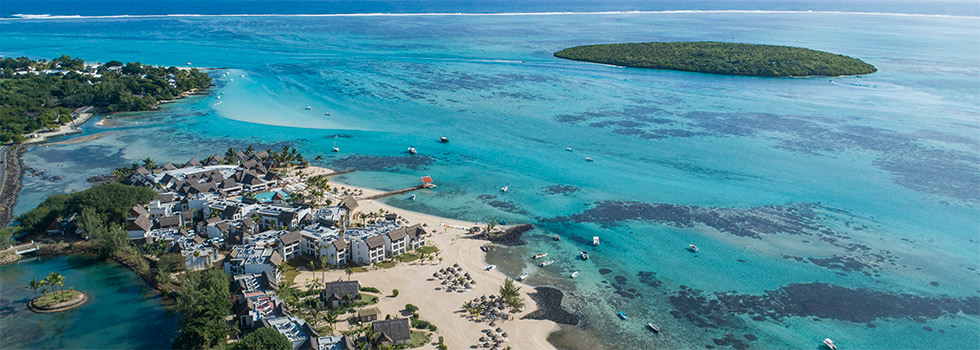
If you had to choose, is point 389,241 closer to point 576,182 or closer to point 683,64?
point 576,182

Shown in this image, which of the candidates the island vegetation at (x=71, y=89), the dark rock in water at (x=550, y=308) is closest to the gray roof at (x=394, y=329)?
the dark rock in water at (x=550, y=308)

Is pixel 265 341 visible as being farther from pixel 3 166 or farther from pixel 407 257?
pixel 3 166

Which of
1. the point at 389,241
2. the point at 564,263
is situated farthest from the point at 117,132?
the point at 564,263

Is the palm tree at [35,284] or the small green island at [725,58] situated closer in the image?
the palm tree at [35,284]

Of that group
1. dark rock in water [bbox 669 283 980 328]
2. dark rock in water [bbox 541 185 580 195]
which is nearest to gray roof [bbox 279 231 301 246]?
dark rock in water [bbox 541 185 580 195]

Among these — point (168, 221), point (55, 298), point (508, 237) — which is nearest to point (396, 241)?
point (508, 237)

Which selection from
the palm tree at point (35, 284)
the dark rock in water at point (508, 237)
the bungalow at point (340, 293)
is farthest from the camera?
the dark rock in water at point (508, 237)

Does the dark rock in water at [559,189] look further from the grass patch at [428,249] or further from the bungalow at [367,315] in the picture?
the bungalow at [367,315]
